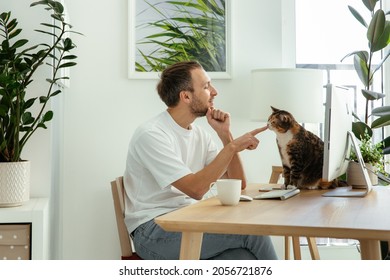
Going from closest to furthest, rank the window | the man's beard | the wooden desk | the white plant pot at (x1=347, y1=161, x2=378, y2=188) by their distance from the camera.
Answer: the wooden desk, the white plant pot at (x1=347, y1=161, x2=378, y2=188), the man's beard, the window

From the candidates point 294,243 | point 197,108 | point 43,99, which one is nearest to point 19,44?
point 43,99

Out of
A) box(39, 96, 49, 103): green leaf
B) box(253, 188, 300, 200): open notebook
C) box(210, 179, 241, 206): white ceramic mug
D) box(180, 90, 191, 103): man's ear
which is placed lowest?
box(253, 188, 300, 200): open notebook

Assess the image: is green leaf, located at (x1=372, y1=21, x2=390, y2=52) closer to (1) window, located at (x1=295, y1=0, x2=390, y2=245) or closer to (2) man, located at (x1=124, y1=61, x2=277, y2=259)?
(1) window, located at (x1=295, y1=0, x2=390, y2=245)

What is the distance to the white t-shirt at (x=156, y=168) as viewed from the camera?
7.42ft

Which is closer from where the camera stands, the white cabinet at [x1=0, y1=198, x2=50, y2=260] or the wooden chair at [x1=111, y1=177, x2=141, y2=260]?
the white cabinet at [x1=0, y1=198, x2=50, y2=260]

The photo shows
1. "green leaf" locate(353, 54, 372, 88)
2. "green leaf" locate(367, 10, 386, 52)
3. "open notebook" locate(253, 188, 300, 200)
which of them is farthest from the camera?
"green leaf" locate(353, 54, 372, 88)

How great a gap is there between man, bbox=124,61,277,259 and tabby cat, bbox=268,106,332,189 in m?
0.11

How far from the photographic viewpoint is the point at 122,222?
2.44 m

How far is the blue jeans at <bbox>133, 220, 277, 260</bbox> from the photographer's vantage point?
2.09 m

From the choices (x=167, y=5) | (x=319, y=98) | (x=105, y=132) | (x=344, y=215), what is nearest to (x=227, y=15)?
(x=167, y=5)

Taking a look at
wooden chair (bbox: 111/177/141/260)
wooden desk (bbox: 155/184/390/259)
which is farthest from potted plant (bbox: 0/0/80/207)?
wooden desk (bbox: 155/184/390/259)

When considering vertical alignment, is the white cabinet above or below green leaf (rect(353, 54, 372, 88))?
below
